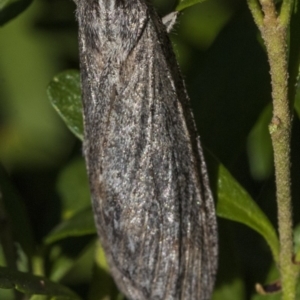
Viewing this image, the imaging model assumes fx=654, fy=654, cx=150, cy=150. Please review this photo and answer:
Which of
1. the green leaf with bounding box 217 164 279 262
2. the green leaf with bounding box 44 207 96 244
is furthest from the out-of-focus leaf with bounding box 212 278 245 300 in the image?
the green leaf with bounding box 44 207 96 244

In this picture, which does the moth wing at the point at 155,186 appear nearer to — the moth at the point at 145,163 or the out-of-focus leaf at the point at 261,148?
the moth at the point at 145,163

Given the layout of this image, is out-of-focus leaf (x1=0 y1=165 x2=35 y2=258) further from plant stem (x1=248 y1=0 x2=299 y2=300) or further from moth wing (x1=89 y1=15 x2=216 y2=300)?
plant stem (x1=248 y1=0 x2=299 y2=300)

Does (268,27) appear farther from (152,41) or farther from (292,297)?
(292,297)

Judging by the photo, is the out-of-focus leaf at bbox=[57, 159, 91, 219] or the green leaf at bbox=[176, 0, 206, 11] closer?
the green leaf at bbox=[176, 0, 206, 11]

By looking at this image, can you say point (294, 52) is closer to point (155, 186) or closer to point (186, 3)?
point (186, 3)

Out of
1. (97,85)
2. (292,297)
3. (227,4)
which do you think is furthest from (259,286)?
(227,4)

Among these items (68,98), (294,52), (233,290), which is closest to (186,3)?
(294,52)
